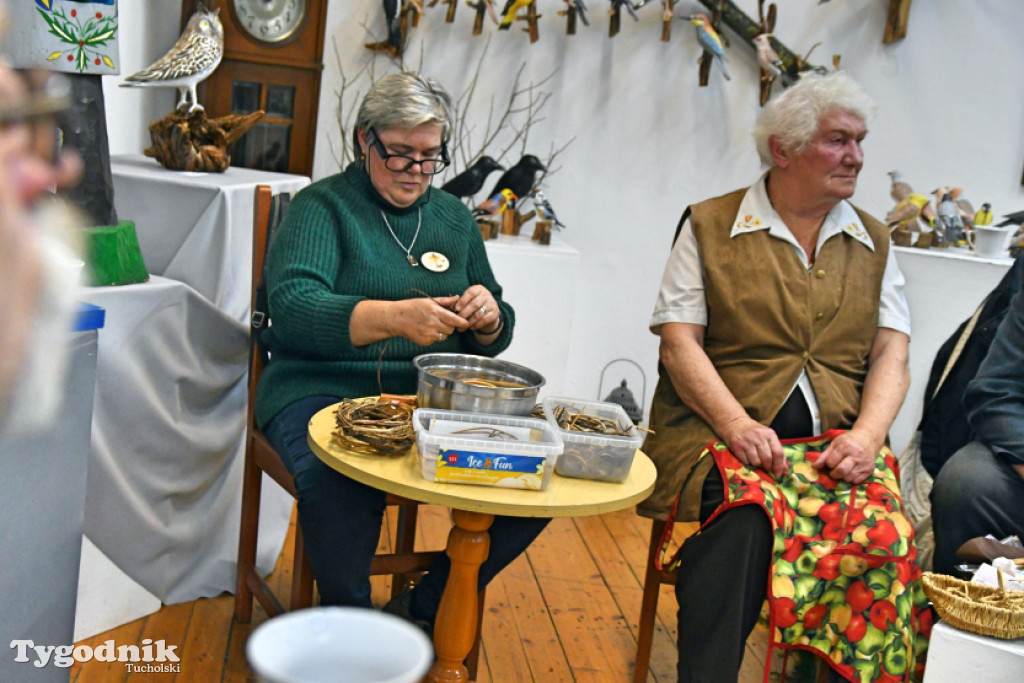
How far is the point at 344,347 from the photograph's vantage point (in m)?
1.88

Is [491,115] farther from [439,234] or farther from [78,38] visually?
[78,38]

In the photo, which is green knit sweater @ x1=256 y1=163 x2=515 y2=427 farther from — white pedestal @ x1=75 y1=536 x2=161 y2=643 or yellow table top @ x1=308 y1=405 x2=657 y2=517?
white pedestal @ x1=75 y1=536 x2=161 y2=643

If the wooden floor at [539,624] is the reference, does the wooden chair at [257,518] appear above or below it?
above

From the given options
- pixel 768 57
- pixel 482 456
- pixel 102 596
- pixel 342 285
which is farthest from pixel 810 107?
pixel 102 596

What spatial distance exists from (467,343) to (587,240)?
1.91 metres

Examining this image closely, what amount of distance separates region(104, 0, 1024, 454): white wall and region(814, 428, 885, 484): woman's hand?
80.4 inches

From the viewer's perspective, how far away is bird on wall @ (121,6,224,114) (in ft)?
9.15

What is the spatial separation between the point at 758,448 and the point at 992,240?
1.69 metres

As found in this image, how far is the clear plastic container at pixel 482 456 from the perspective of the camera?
147cm

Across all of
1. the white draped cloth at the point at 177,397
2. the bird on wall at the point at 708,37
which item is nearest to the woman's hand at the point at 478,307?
the white draped cloth at the point at 177,397

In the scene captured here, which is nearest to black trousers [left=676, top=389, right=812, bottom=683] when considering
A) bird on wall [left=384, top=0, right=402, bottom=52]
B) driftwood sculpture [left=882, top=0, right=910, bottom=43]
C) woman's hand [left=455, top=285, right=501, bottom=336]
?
woman's hand [left=455, top=285, right=501, bottom=336]

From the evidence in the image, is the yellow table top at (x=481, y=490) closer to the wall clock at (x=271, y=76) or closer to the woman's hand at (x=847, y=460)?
the woman's hand at (x=847, y=460)

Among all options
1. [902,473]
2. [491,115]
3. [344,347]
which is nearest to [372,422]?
[344,347]

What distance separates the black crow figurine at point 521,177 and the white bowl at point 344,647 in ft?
10.6
